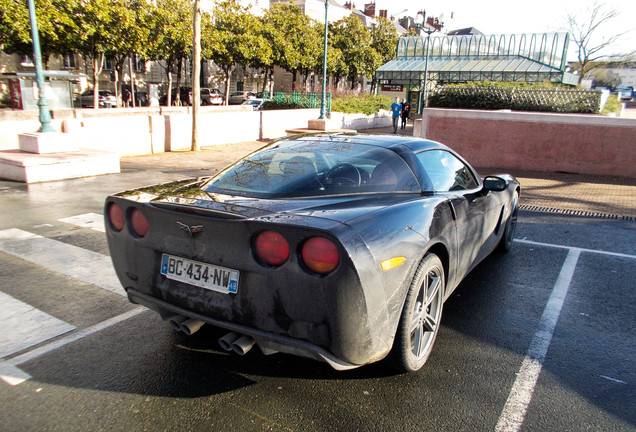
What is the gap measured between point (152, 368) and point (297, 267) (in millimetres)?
1346

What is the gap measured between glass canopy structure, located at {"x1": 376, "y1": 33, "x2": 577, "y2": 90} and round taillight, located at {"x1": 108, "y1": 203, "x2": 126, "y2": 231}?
30966 mm

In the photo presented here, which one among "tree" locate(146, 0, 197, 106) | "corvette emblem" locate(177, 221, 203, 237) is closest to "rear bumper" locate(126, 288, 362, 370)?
"corvette emblem" locate(177, 221, 203, 237)

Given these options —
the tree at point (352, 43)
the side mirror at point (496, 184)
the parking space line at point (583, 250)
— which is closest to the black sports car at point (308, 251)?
the side mirror at point (496, 184)

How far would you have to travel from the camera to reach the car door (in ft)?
11.9

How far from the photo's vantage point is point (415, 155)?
3666 mm

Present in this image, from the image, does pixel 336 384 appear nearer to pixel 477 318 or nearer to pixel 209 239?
pixel 209 239

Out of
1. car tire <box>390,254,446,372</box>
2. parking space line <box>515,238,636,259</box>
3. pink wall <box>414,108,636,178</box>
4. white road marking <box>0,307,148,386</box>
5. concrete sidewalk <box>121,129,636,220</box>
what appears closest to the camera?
car tire <box>390,254,446,372</box>

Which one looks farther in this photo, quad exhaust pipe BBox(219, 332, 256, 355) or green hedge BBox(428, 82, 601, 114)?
green hedge BBox(428, 82, 601, 114)

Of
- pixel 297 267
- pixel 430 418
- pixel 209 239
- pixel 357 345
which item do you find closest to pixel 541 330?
pixel 430 418

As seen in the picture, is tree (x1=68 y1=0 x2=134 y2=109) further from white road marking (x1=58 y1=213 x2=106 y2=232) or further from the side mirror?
the side mirror

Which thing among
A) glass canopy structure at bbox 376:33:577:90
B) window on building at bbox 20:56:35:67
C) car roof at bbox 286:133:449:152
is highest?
glass canopy structure at bbox 376:33:577:90

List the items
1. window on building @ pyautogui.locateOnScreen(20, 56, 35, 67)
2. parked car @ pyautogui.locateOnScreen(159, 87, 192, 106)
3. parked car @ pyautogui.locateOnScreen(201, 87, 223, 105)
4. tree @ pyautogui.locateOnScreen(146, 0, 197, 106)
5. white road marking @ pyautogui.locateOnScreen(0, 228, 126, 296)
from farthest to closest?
parked car @ pyautogui.locateOnScreen(159, 87, 192, 106) → parked car @ pyautogui.locateOnScreen(201, 87, 223, 105) → window on building @ pyautogui.locateOnScreen(20, 56, 35, 67) → tree @ pyautogui.locateOnScreen(146, 0, 197, 106) → white road marking @ pyautogui.locateOnScreen(0, 228, 126, 296)

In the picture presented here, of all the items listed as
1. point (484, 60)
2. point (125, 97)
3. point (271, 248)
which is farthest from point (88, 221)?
point (125, 97)

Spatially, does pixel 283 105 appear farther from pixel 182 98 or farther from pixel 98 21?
pixel 182 98
